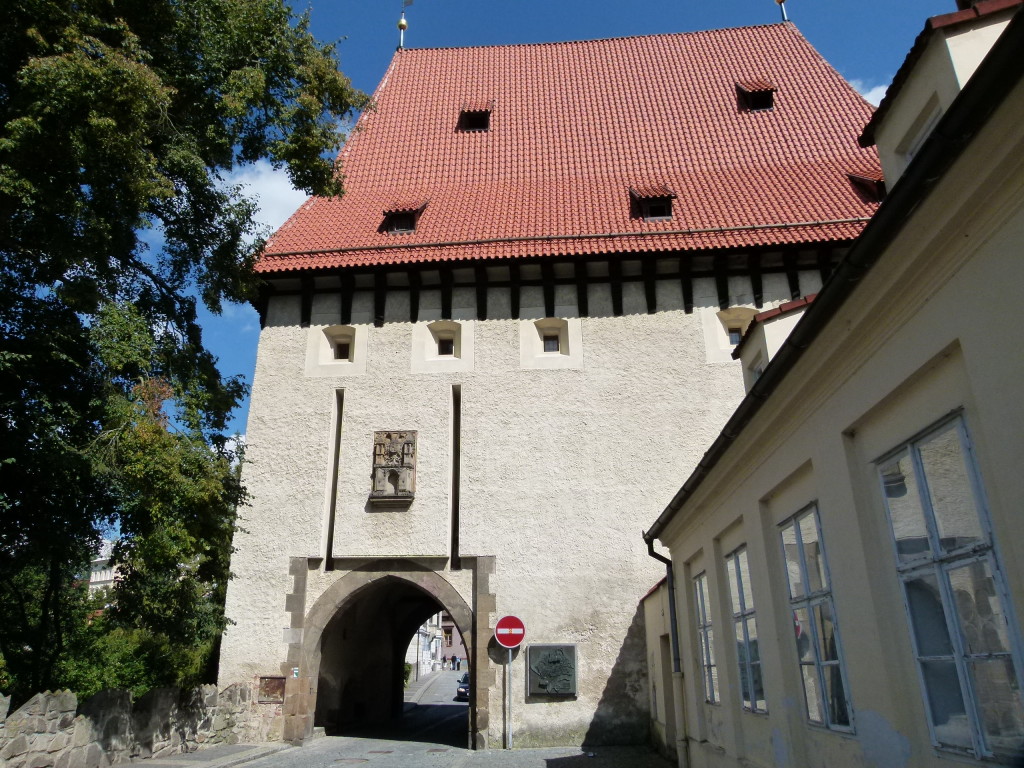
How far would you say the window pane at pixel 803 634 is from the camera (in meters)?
4.91

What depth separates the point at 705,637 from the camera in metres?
8.02

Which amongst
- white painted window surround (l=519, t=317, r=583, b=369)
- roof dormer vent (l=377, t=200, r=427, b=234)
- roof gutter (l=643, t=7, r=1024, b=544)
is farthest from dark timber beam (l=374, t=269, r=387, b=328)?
roof gutter (l=643, t=7, r=1024, b=544)

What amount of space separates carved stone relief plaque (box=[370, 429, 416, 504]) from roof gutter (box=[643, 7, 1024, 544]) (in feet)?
31.5

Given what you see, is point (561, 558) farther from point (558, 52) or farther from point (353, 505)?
point (558, 52)

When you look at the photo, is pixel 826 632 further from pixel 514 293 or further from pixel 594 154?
pixel 594 154

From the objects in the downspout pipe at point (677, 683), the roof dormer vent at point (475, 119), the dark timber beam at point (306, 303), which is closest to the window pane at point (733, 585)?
the downspout pipe at point (677, 683)

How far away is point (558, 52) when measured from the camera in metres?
22.4

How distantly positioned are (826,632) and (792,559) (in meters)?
0.66

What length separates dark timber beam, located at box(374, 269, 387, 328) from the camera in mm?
14977

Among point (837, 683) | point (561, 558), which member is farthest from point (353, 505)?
point (837, 683)

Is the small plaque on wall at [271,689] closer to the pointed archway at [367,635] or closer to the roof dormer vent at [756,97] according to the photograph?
the pointed archway at [367,635]

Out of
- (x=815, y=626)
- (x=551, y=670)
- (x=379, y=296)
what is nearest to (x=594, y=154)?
(x=379, y=296)

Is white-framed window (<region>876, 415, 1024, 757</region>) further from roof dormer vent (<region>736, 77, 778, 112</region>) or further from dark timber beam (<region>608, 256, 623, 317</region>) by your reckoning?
roof dormer vent (<region>736, 77, 778, 112</region>)

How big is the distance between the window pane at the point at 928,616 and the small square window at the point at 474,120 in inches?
693
